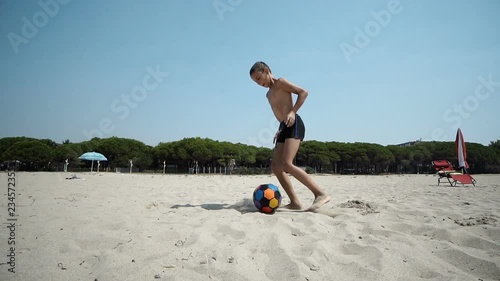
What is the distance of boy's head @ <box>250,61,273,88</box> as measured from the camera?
13.8 feet

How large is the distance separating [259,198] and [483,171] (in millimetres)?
71321

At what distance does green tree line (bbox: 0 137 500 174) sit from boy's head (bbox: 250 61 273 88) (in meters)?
46.1

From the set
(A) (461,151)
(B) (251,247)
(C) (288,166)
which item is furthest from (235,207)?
(A) (461,151)

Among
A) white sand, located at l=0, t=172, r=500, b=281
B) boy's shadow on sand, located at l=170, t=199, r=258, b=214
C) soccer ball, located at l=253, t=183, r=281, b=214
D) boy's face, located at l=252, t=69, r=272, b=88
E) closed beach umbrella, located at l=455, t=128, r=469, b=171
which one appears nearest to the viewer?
white sand, located at l=0, t=172, r=500, b=281

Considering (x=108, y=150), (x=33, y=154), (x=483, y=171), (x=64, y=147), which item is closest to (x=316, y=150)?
(x=483, y=171)

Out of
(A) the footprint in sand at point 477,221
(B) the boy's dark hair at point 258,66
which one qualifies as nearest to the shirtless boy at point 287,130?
(B) the boy's dark hair at point 258,66

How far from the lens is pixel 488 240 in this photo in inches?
93.1

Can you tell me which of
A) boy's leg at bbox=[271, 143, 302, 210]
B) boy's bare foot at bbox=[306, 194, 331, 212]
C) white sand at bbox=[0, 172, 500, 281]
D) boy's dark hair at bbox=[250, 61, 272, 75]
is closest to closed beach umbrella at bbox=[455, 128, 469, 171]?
white sand at bbox=[0, 172, 500, 281]

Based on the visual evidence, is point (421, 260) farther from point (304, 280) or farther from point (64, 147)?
point (64, 147)

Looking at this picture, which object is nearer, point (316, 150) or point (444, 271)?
point (444, 271)

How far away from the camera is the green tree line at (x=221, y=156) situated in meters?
51.2

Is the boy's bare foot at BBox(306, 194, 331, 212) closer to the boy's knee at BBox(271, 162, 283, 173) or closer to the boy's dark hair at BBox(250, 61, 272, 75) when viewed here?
the boy's knee at BBox(271, 162, 283, 173)

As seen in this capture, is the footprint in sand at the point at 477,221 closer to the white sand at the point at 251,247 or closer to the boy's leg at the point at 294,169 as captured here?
the white sand at the point at 251,247

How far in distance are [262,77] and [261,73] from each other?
65 mm
